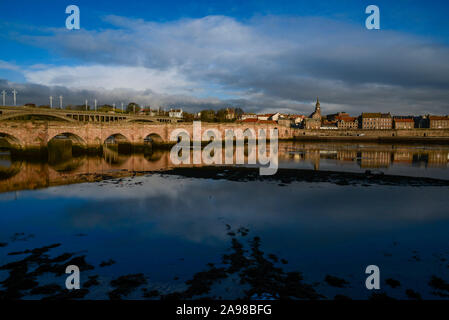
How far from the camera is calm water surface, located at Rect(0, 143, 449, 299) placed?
249 inches

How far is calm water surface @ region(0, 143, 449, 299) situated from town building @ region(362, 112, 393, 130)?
128743mm

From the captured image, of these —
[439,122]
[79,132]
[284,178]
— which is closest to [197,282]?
[284,178]

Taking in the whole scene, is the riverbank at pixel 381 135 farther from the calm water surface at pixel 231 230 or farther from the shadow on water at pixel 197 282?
the shadow on water at pixel 197 282

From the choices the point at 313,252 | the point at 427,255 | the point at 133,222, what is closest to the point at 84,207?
the point at 133,222

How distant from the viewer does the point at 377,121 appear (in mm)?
129750

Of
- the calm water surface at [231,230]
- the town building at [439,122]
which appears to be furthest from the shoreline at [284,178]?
the town building at [439,122]

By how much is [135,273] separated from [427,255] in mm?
7664

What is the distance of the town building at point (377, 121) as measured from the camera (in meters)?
129

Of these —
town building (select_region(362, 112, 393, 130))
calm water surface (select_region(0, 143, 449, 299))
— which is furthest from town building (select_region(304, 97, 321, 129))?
calm water surface (select_region(0, 143, 449, 299))

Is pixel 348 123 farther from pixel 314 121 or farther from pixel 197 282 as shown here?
pixel 197 282

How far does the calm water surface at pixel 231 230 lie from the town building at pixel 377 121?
5069 inches
